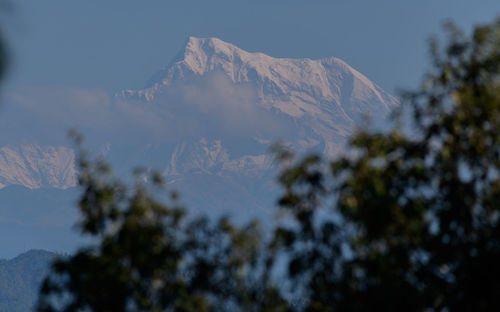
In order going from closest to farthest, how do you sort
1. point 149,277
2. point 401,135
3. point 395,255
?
point 395,255 < point 401,135 < point 149,277

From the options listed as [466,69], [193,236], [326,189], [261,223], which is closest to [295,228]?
[326,189]

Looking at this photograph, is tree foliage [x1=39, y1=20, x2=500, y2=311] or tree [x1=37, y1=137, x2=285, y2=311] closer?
tree foliage [x1=39, y1=20, x2=500, y2=311]

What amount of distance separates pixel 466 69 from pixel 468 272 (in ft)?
21.1

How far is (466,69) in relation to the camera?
902 inches

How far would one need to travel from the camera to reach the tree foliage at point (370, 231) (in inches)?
819

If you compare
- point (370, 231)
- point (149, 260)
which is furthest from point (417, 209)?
point (149, 260)

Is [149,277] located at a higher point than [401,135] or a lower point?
lower

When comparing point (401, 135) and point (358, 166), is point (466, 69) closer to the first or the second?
point (401, 135)

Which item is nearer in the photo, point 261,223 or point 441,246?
point 441,246

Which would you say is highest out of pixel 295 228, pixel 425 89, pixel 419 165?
pixel 425 89

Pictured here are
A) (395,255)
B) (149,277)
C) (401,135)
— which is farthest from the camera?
(149,277)

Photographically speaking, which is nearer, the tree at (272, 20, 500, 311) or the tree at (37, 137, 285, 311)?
the tree at (272, 20, 500, 311)

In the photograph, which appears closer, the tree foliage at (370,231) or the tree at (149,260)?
Result: the tree foliage at (370,231)

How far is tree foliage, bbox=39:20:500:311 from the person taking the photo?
68.3 ft
